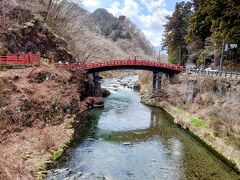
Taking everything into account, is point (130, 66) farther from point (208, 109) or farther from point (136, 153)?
point (136, 153)

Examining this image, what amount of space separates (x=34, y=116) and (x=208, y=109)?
20.2m

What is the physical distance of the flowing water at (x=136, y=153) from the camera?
24250 mm

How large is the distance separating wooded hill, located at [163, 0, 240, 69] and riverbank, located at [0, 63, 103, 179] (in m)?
23.6

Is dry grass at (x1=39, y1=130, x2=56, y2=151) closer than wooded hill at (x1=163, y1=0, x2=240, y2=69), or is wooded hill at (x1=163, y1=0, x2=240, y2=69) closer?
dry grass at (x1=39, y1=130, x2=56, y2=151)

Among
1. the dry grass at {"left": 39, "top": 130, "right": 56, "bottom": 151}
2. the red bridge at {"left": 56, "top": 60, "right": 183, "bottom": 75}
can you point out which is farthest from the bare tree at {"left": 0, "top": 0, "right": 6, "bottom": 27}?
the dry grass at {"left": 39, "top": 130, "right": 56, "bottom": 151}

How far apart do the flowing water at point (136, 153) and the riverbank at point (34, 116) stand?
1.78 m

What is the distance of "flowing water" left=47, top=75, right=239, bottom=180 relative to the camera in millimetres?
24250

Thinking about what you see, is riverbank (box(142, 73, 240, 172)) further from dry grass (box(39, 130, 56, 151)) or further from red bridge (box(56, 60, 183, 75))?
dry grass (box(39, 130, 56, 151))

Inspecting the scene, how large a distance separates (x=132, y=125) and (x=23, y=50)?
21.3m

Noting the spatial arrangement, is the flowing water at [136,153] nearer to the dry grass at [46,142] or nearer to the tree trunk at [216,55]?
the dry grass at [46,142]

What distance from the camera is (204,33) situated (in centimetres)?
6069

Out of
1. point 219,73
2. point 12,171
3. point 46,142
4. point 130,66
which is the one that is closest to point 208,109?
point 219,73

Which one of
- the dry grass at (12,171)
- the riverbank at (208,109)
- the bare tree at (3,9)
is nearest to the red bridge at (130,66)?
the riverbank at (208,109)

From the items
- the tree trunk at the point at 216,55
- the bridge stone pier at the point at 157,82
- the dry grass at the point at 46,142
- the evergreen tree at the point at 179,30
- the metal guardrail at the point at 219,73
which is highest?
the evergreen tree at the point at 179,30
